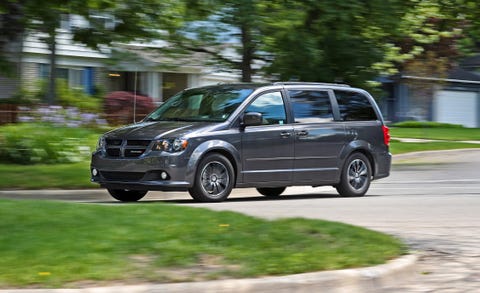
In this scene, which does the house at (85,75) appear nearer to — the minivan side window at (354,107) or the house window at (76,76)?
the house window at (76,76)

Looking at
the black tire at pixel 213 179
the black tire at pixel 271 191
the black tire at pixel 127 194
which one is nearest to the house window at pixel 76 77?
the black tire at pixel 271 191

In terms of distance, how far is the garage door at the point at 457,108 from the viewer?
51.2m

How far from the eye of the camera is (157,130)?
1222 cm

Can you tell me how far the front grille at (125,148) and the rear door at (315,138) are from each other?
8.38ft

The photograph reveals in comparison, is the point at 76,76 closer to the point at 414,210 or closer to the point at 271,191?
the point at 271,191

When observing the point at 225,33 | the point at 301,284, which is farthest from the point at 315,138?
the point at 301,284

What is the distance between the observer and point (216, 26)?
1908 cm

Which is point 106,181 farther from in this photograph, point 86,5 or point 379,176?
point 379,176

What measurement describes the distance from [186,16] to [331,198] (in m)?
6.27

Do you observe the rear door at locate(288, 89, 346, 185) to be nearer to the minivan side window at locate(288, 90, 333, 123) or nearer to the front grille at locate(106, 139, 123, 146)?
the minivan side window at locate(288, 90, 333, 123)

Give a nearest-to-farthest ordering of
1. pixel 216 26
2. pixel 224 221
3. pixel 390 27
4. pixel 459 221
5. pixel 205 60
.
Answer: pixel 224 221, pixel 459 221, pixel 390 27, pixel 216 26, pixel 205 60

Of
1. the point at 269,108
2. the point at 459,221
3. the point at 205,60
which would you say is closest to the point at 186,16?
the point at 205,60

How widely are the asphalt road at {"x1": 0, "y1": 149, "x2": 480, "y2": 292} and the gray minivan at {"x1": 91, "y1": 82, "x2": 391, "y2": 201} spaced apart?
1.29ft

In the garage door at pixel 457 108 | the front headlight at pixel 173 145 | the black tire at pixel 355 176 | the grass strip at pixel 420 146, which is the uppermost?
the garage door at pixel 457 108
